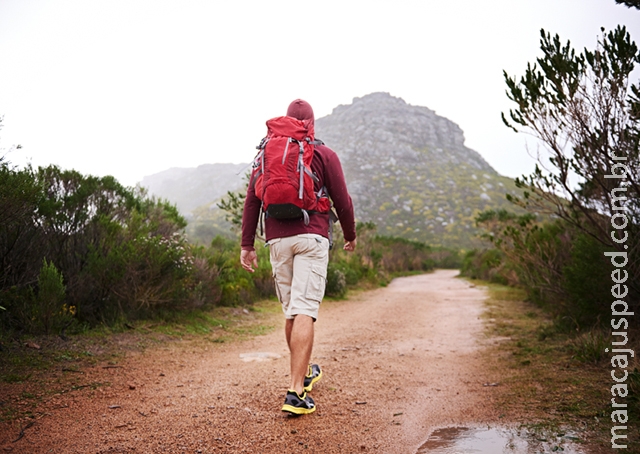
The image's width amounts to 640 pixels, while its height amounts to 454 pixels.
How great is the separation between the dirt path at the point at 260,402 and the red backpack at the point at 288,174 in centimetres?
146

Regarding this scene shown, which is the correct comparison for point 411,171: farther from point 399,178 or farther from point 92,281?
point 92,281

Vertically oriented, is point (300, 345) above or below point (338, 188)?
below

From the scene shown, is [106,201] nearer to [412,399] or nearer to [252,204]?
[252,204]

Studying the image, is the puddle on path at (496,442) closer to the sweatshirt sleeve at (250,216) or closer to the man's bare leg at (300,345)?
the man's bare leg at (300,345)

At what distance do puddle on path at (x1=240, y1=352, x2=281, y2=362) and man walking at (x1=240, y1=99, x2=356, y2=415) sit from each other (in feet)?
6.50

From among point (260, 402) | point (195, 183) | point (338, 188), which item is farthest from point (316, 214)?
point (195, 183)

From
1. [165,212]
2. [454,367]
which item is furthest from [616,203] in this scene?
[165,212]

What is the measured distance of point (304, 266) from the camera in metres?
3.14

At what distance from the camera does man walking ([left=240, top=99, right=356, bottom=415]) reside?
10.2 feet

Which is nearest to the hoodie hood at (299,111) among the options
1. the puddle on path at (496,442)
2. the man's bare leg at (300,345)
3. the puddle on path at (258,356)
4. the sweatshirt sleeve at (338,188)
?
the sweatshirt sleeve at (338,188)

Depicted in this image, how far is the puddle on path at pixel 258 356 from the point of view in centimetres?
510

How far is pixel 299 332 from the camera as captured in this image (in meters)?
3.11

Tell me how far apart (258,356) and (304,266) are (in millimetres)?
2573

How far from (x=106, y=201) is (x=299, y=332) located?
4.60 m
